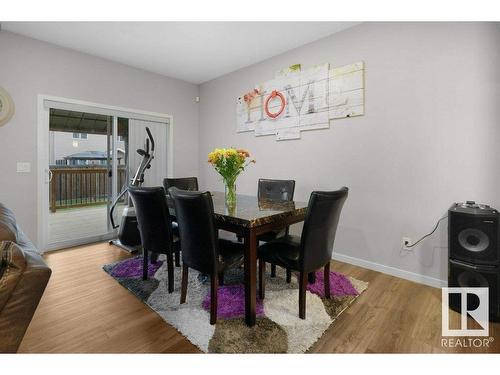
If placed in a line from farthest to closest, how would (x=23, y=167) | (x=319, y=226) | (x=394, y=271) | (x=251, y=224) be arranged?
(x=23, y=167)
(x=394, y=271)
(x=319, y=226)
(x=251, y=224)

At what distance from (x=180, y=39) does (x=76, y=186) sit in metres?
5.02

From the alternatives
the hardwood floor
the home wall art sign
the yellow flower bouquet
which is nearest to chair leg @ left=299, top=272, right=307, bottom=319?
the hardwood floor

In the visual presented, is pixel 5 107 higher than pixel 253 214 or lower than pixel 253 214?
higher

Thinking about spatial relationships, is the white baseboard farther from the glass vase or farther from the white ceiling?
the white ceiling

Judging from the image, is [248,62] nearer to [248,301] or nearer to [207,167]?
[207,167]

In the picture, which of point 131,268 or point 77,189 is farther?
point 77,189

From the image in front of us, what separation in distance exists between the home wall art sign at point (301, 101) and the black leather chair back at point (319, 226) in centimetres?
145

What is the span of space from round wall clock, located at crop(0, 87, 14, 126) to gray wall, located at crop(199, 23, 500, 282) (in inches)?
131

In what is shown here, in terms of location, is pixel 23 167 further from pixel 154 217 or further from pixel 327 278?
pixel 327 278

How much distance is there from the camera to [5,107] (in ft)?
9.35

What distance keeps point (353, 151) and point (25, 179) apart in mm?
3821

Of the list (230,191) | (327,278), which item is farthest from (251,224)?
(327,278)

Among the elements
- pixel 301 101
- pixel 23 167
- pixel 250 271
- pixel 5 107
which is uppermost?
pixel 301 101
